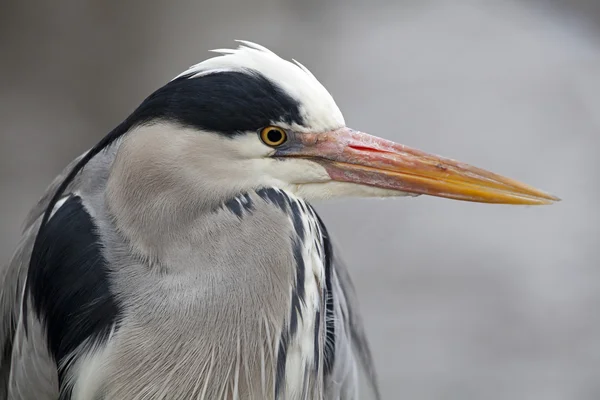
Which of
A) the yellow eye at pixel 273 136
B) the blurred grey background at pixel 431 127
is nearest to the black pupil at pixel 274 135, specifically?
the yellow eye at pixel 273 136

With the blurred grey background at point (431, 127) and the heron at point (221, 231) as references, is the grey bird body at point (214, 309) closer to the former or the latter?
the heron at point (221, 231)

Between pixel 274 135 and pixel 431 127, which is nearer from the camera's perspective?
pixel 274 135

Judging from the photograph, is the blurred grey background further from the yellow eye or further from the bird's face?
the yellow eye

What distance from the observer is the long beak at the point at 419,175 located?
1210mm

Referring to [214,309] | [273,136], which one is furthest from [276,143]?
[214,309]

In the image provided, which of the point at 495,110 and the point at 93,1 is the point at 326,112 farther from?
the point at 93,1

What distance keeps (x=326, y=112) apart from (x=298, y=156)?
7 centimetres

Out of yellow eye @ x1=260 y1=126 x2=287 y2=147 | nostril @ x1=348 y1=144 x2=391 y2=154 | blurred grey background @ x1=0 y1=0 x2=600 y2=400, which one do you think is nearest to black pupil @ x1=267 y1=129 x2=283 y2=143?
yellow eye @ x1=260 y1=126 x2=287 y2=147

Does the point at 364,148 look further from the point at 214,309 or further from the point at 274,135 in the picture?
the point at 214,309

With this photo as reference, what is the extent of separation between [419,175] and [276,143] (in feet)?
0.73

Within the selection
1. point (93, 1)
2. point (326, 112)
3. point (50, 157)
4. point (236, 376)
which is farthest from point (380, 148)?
point (93, 1)

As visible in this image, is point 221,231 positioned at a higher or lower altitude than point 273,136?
lower

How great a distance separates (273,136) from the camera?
45.9 inches

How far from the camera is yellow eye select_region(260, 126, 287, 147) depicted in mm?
1161
